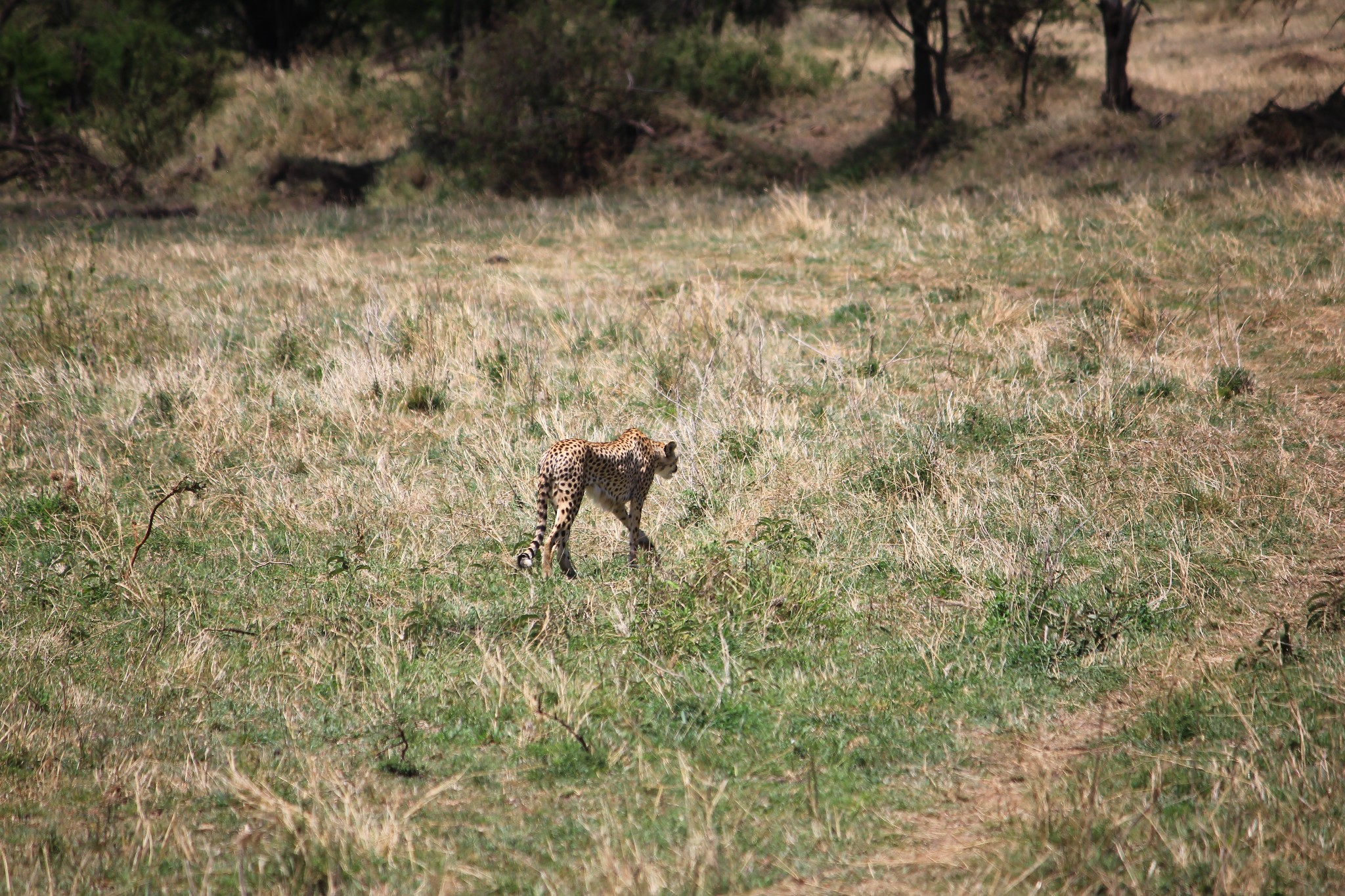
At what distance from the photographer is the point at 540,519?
18.3 ft

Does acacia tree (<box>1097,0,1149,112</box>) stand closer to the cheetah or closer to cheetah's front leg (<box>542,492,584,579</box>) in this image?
the cheetah

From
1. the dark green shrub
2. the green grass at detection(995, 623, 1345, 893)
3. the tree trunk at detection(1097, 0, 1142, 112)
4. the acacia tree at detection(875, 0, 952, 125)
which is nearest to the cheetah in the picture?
the green grass at detection(995, 623, 1345, 893)

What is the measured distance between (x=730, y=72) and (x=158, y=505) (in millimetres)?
24300

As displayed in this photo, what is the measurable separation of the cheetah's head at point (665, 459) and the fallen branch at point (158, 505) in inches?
104

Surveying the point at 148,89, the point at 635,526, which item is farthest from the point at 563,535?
the point at 148,89

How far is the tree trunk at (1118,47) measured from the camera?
2152cm

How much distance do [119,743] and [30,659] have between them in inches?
41.4

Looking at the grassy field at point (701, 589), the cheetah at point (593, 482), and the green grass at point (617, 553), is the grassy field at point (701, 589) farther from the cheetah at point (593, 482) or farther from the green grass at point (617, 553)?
the cheetah at point (593, 482)

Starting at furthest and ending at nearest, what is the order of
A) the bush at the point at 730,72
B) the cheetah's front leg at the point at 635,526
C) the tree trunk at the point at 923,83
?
1. the bush at the point at 730,72
2. the tree trunk at the point at 923,83
3. the cheetah's front leg at the point at 635,526

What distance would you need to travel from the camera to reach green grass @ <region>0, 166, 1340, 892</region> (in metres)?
3.88

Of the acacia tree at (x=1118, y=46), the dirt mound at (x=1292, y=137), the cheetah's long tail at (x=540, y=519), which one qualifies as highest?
the acacia tree at (x=1118, y=46)

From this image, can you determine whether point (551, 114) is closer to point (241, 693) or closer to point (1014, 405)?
point (1014, 405)

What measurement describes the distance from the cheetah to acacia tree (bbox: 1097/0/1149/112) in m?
19.3

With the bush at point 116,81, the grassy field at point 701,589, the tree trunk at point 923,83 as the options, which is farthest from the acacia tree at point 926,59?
the bush at point 116,81
